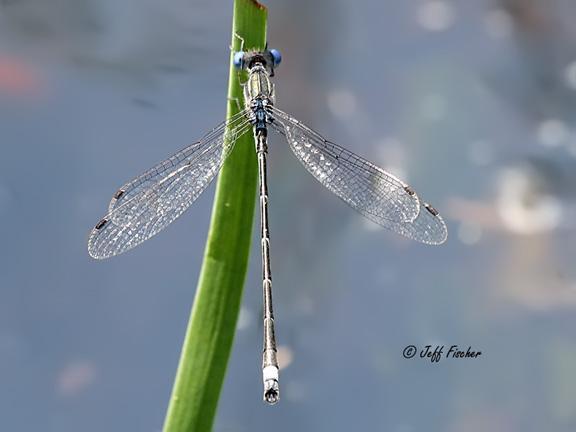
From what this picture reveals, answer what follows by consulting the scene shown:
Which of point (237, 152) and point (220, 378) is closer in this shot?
point (220, 378)

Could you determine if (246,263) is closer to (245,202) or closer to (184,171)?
(245,202)

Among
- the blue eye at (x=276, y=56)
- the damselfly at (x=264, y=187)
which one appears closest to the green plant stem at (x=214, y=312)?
the damselfly at (x=264, y=187)

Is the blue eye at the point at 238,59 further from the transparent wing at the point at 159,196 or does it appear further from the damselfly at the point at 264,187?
the transparent wing at the point at 159,196

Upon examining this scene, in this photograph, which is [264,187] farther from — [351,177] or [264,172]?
[351,177]

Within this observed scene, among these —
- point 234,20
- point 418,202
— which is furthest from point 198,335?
point 418,202

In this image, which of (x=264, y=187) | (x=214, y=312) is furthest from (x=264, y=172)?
(x=214, y=312)

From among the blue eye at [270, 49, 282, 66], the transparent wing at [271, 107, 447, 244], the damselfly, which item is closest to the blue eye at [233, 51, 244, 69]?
the damselfly

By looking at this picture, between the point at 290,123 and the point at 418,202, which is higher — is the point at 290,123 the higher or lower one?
the higher one

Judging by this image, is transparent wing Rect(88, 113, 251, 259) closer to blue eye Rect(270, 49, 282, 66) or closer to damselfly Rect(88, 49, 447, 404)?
damselfly Rect(88, 49, 447, 404)
